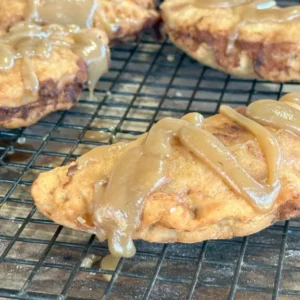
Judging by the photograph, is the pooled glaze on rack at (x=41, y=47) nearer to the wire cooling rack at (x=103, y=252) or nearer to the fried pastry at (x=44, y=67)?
the fried pastry at (x=44, y=67)

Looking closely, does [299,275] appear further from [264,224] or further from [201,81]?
[201,81]

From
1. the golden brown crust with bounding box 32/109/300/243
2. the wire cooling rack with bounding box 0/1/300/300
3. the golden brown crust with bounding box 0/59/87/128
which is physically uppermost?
the golden brown crust with bounding box 32/109/300/243

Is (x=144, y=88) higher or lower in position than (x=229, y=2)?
lower

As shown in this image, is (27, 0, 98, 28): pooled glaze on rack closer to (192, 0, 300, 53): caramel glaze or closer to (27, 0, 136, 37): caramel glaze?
(27, 0, 136, 37): caramel glaze

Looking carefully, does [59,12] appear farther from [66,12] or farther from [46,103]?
[46,103]

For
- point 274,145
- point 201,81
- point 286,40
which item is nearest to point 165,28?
point 201,81

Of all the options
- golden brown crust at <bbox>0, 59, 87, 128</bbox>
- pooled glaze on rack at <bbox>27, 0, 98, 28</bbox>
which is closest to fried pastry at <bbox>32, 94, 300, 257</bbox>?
golden brown crust at <bbox>0, 59, 87, 128</bbox>
